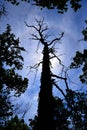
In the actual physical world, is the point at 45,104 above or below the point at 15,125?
below

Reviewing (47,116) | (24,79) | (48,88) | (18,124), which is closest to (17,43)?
(24,79)

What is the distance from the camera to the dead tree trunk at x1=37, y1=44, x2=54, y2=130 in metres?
9.26

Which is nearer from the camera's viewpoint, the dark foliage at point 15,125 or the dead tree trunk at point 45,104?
the dead tree trunk at point 45,104

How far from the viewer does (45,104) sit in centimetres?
1005

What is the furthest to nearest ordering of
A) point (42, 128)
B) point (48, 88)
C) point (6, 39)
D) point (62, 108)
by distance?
1. point (62, 108)
2. point (6, 39)
3. point (48, 88)
4. point (42, 128)

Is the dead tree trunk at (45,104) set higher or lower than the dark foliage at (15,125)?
lower

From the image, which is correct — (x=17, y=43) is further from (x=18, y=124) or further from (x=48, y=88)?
(x=48, y=88)

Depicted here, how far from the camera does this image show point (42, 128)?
911 centimetres

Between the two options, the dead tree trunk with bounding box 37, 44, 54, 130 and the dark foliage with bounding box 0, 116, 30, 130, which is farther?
the dark foliage with bounding box 0, 116, 30, 130

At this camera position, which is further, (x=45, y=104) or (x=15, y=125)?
(x=15, y=125)

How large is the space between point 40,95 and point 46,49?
3877mm

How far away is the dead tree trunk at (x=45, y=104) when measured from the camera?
9259mm

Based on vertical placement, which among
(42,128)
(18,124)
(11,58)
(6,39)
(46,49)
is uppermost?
(6,39)

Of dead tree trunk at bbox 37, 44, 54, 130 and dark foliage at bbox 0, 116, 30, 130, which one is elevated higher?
dark foliage at bbox 0, 116, 30, 130
